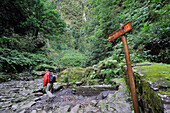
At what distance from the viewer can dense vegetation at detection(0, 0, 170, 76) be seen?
3.99 metres

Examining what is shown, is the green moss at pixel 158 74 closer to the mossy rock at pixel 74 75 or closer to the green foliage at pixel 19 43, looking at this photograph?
the mossy rock at pixel 74 75

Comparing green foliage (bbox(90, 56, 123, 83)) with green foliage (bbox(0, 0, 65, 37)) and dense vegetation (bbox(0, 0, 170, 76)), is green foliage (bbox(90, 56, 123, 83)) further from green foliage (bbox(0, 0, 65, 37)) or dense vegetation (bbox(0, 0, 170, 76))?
green foliage (bbox(0, 0, 65, 37))

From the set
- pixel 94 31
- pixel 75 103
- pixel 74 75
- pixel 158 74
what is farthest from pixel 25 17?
pixel 158 74

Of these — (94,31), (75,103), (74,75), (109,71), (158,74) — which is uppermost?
(94,31)

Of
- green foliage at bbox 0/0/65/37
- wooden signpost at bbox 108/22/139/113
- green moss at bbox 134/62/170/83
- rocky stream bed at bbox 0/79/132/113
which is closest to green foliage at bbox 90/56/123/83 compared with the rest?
rocky stream bed at bbox 0/79/132/113

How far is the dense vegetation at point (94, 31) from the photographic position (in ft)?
13.1

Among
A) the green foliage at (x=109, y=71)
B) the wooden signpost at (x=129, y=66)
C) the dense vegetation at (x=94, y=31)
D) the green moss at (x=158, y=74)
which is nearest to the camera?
the green moss at (x=158, y=74)

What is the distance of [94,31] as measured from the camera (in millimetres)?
9266

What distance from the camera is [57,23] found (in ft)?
59.9

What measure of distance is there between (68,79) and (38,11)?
14791mm

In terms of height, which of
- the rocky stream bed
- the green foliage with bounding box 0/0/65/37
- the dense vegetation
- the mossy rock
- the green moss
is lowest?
the rocky stream bed

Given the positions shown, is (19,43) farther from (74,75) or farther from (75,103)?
→ (75,103)

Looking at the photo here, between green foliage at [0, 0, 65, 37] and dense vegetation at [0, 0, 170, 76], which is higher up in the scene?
green foliage at [0, 0, 65, 37]

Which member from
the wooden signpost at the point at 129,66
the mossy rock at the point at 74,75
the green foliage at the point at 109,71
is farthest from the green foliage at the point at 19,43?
the wooden signpost at the point at 129,66
